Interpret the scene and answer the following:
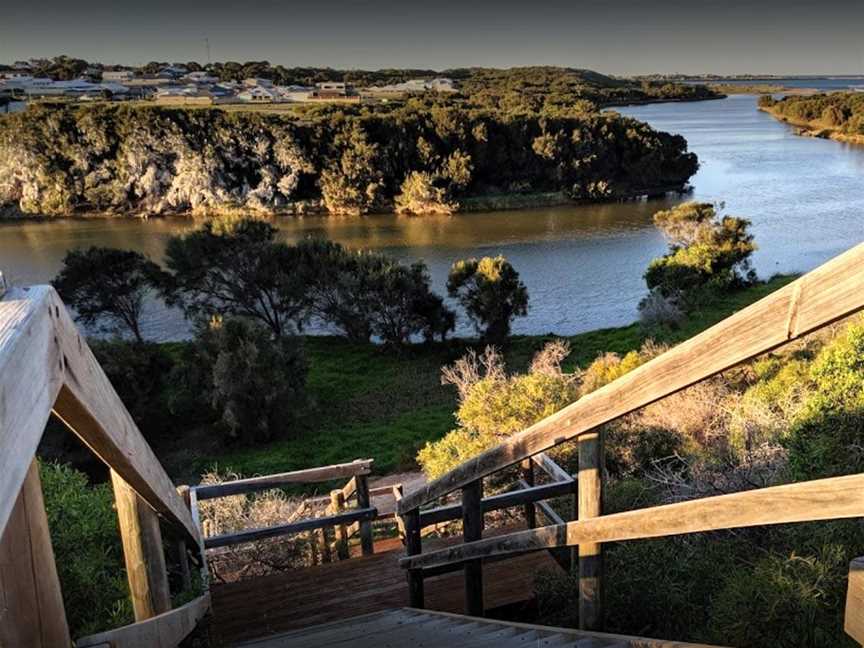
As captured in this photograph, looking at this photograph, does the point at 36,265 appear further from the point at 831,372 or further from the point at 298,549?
the point at 831,372

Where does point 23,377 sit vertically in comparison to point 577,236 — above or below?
above

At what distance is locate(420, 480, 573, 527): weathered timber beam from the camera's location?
334 cm

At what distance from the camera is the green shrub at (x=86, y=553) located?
2400 mm

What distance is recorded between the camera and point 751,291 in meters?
26.5

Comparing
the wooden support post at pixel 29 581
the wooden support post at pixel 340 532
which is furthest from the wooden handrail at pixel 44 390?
the wooden support post at pixel 340 532

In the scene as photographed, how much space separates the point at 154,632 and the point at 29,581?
658 millimetres

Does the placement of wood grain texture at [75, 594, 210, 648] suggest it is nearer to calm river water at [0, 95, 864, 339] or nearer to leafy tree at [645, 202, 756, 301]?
calm river water at [0, 95, 864, 339]

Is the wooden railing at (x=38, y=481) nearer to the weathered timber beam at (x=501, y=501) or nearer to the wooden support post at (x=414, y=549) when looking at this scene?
the wooden support post at (x=414, y=549)

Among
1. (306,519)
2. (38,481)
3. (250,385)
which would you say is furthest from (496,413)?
(250,385)

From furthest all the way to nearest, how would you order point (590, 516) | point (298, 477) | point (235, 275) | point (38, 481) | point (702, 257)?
point (702, 257) < point (235, 275) < point (298, 477) < point (590, 516) < point (38, 481)

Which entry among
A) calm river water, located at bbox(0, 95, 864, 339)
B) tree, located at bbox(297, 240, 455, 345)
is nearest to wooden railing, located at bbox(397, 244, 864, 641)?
tree, located at bbox(297, 240, 455, 345)

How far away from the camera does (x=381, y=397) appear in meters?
20.2

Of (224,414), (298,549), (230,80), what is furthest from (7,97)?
(298,549)

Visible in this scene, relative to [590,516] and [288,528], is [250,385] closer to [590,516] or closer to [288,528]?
[288,528]
